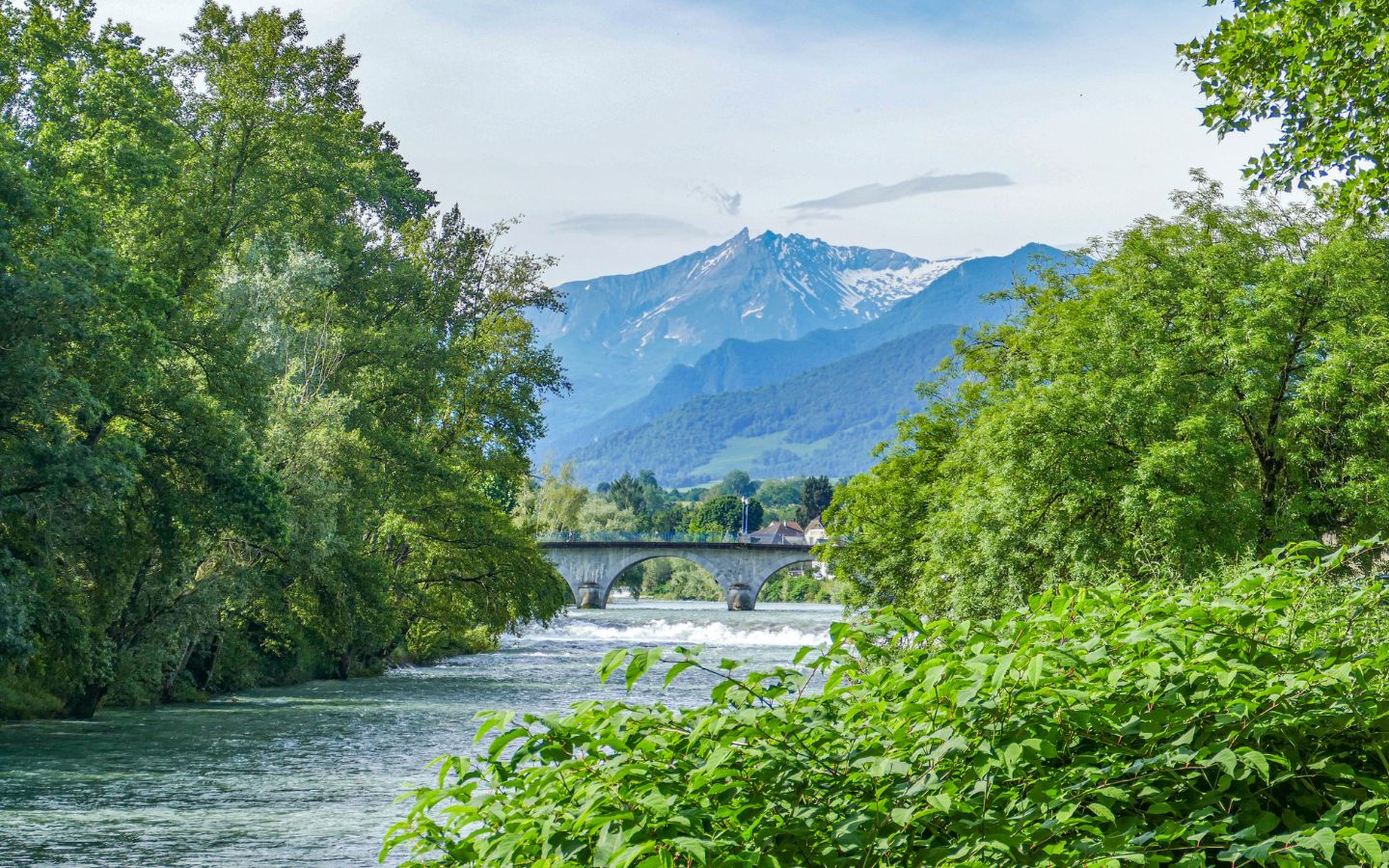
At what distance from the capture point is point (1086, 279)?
107 ft

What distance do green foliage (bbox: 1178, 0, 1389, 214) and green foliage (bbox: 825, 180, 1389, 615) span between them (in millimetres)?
8903

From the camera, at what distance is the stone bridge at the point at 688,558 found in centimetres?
9500

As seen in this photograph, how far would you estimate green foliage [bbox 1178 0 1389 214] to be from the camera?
1223 cm

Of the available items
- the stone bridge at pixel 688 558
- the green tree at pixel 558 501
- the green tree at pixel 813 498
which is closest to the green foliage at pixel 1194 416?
the green tree at pixel 558 501

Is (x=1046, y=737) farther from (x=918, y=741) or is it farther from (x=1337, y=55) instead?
(x=1337, y=55)

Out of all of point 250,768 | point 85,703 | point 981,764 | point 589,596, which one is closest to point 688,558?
point 589,596

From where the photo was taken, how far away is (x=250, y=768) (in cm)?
2064

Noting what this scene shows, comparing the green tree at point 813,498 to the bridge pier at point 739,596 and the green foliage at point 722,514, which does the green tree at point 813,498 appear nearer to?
the green foliage at point 722,514

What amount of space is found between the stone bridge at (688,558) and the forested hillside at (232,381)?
161 ft

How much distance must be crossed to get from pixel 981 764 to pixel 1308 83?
11178 mm

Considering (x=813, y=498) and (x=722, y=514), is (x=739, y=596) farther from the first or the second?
(x=813, y=498)

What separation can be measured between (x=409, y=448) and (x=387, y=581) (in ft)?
11.6

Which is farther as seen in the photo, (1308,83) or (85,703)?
(85,703)

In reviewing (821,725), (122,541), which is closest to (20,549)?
(122,541)
